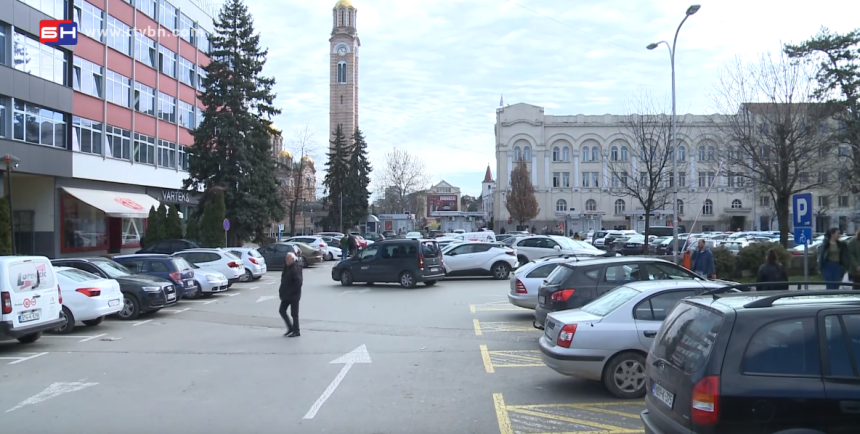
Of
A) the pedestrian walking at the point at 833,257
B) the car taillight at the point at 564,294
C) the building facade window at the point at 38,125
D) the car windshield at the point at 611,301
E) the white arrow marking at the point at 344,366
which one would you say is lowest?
the white arrow marking at the point at 344,366

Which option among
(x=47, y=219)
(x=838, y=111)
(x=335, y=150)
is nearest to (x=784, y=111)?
(x=838, y=111)

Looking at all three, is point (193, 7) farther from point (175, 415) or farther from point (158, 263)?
point (175, 415)

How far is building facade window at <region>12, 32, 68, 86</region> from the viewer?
29.7 metres

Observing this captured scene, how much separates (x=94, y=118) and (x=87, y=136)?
126 centimetres

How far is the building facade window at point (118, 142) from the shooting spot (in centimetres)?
3853

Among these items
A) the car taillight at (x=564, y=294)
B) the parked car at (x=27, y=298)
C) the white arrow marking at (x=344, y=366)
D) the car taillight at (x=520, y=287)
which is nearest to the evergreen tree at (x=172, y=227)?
the parked car at (x=27, y=298)

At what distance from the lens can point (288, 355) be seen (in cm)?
1154

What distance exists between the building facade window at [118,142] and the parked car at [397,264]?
71.0 feet

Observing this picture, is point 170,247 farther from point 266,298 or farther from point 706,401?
point 706,401

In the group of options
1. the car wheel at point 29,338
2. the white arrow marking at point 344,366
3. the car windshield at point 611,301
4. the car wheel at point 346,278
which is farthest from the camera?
the car wheel at point 346,278

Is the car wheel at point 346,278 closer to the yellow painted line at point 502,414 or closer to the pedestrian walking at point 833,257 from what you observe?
the pedestrian walking at point 833,257

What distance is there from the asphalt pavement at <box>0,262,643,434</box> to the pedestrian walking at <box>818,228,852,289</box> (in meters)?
6.12

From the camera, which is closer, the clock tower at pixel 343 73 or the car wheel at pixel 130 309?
the car wheel at pixel 130 309

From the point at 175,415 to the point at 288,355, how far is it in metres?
3.85
